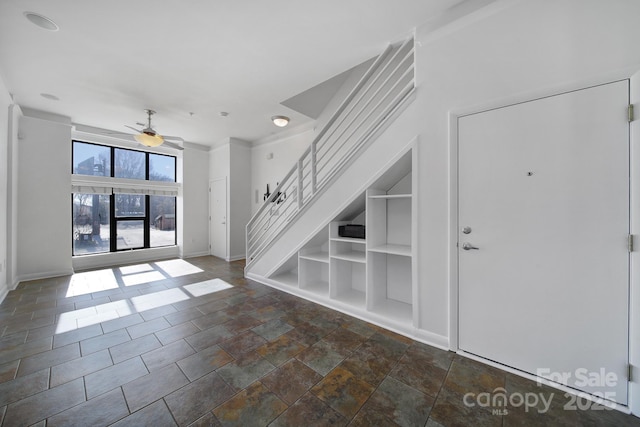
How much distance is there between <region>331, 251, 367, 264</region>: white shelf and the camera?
2.83 meters

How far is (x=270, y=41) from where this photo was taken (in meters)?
2.47

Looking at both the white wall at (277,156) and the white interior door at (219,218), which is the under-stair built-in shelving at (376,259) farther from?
the white interior door at (219,218)

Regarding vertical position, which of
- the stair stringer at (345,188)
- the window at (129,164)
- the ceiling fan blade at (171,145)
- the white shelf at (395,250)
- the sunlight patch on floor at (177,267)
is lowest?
the sunlight patch on floor at (177,267)

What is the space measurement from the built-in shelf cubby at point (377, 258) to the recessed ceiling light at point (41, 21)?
3257mm

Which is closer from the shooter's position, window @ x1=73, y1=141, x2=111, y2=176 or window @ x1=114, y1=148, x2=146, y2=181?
window @ x1=73, y1=141, x2=111, y2=176

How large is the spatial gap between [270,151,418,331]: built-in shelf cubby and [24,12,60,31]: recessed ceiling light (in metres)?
3.26

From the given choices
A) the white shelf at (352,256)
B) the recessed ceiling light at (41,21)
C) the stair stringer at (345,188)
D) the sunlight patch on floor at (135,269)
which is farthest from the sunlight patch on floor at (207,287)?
the recessed ceiling light at (41,21)

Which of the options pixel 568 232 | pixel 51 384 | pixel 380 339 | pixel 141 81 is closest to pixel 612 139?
pixel 568 232

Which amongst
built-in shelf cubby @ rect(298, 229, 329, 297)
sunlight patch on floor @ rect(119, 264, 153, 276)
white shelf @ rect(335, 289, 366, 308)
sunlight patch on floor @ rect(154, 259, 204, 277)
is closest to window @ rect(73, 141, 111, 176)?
sunlight patch on floor @ rect(119, 264, 153, 276)

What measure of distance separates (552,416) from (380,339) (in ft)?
3.87

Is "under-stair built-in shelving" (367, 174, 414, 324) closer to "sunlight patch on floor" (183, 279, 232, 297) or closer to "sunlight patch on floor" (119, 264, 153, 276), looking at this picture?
"sunlight patch on floor" (183, 279, 232, 297)

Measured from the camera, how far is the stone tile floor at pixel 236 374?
1.44 meters

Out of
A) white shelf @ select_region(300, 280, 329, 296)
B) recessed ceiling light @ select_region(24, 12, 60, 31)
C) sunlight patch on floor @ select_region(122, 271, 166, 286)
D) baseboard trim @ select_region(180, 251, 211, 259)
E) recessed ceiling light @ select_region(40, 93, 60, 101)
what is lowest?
sunlight patch on floor @ select_region(122, 271, 166, 286)

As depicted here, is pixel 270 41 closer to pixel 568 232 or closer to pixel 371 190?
pixel 371 190
